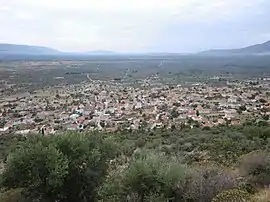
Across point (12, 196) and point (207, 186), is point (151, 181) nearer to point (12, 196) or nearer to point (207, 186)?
point (207, 186)

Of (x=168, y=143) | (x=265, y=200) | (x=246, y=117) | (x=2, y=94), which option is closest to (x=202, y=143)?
(x=168, y=143)

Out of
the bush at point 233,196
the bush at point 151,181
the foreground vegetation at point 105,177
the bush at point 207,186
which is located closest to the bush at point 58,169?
the foreground vegetation at point 105,177

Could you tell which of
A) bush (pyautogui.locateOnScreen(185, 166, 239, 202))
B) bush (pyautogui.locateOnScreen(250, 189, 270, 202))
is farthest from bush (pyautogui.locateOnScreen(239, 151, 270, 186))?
bush (pyautogui.locateOnScreen(250, 189, 270, 202))

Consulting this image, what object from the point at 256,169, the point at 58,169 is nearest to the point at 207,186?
the point at 256,169

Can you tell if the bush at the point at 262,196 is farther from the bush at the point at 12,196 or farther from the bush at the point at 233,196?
the bush at the point at 12,196

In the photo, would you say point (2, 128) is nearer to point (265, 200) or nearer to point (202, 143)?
point (202, 143)
